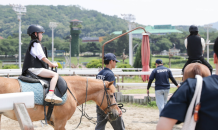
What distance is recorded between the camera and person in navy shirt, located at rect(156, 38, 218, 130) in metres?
1.70

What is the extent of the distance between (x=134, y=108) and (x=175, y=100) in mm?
8299

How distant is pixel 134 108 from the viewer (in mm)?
9859

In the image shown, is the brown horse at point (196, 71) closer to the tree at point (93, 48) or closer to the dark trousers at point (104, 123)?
the dark trousers at point (104, 123)

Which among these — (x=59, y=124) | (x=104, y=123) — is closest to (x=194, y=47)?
(x=104, y=123)

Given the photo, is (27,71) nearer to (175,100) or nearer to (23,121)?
(23,121)

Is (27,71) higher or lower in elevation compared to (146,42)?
lower

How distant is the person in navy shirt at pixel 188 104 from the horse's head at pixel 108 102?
118 inches

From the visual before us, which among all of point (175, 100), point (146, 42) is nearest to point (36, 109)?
point (175, 100)

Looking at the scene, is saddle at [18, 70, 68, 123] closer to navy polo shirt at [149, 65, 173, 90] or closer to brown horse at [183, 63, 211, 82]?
brown horse at [183, 63, 211, 82]

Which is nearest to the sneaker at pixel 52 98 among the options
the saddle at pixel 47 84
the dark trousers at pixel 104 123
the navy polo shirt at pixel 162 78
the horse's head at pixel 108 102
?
the saddle at pixel 47 84

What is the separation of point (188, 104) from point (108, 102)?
3116 millimetres

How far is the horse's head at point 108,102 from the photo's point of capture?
4707mm

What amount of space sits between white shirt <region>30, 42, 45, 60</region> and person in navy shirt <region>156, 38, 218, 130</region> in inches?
123

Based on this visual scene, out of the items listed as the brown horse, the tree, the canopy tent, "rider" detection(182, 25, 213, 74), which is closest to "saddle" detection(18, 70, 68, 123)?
the brown horse
